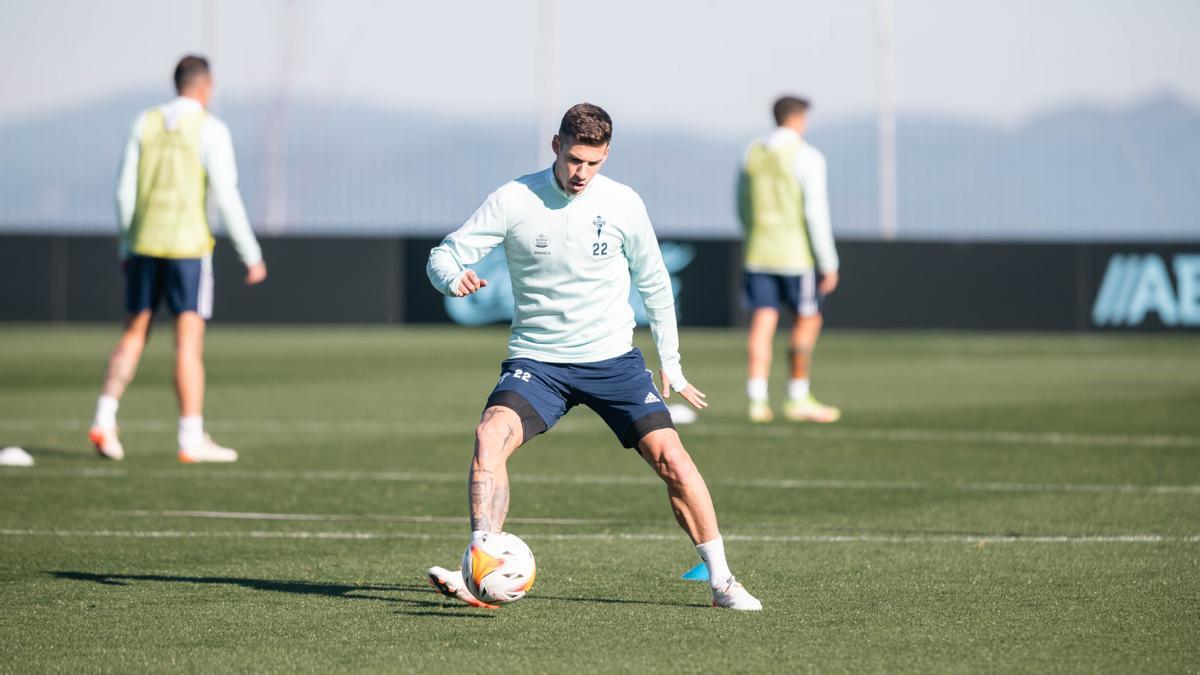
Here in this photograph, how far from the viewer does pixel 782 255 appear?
14.0m

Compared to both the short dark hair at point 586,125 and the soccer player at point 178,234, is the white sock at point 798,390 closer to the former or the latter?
the soccer player at point 178,234

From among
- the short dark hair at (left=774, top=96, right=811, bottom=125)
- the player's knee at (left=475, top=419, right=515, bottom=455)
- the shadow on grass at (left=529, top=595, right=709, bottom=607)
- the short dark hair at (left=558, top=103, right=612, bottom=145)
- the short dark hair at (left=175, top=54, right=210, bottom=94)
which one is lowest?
the shadow on grass at (left=529, top=595, right=709, bottom=607)

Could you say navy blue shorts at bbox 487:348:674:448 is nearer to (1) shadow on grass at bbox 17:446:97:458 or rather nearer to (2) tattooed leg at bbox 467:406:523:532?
(2) tattooed leg at bbox 467:406:523:532

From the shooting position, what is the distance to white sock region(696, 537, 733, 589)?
631 centimetres

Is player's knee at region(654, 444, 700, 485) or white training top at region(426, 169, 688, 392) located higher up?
white training top at region(426, 169, 688, 392)

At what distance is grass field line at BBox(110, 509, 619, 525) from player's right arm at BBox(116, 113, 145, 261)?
2.67 meters

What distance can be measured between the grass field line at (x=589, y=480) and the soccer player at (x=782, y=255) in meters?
3.68

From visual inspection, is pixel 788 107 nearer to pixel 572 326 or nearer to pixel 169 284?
pixel 169 284

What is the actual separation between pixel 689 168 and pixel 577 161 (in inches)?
1113

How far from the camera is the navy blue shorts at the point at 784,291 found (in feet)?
45.8

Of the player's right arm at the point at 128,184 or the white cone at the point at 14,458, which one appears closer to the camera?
the white cone at the point at 14,458

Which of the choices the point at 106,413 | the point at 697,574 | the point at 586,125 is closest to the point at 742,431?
the point at 106,413

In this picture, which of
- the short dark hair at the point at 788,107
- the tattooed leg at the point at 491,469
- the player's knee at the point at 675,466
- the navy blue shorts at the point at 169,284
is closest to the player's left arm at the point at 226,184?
the navy blue shorts at the point at 169,284

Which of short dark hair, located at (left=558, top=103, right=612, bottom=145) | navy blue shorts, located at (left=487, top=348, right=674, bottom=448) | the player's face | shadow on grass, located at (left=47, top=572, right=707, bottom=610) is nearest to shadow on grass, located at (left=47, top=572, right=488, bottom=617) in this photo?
shadow on grass, located at (left=47, top=572, right=707, bottom=610)
